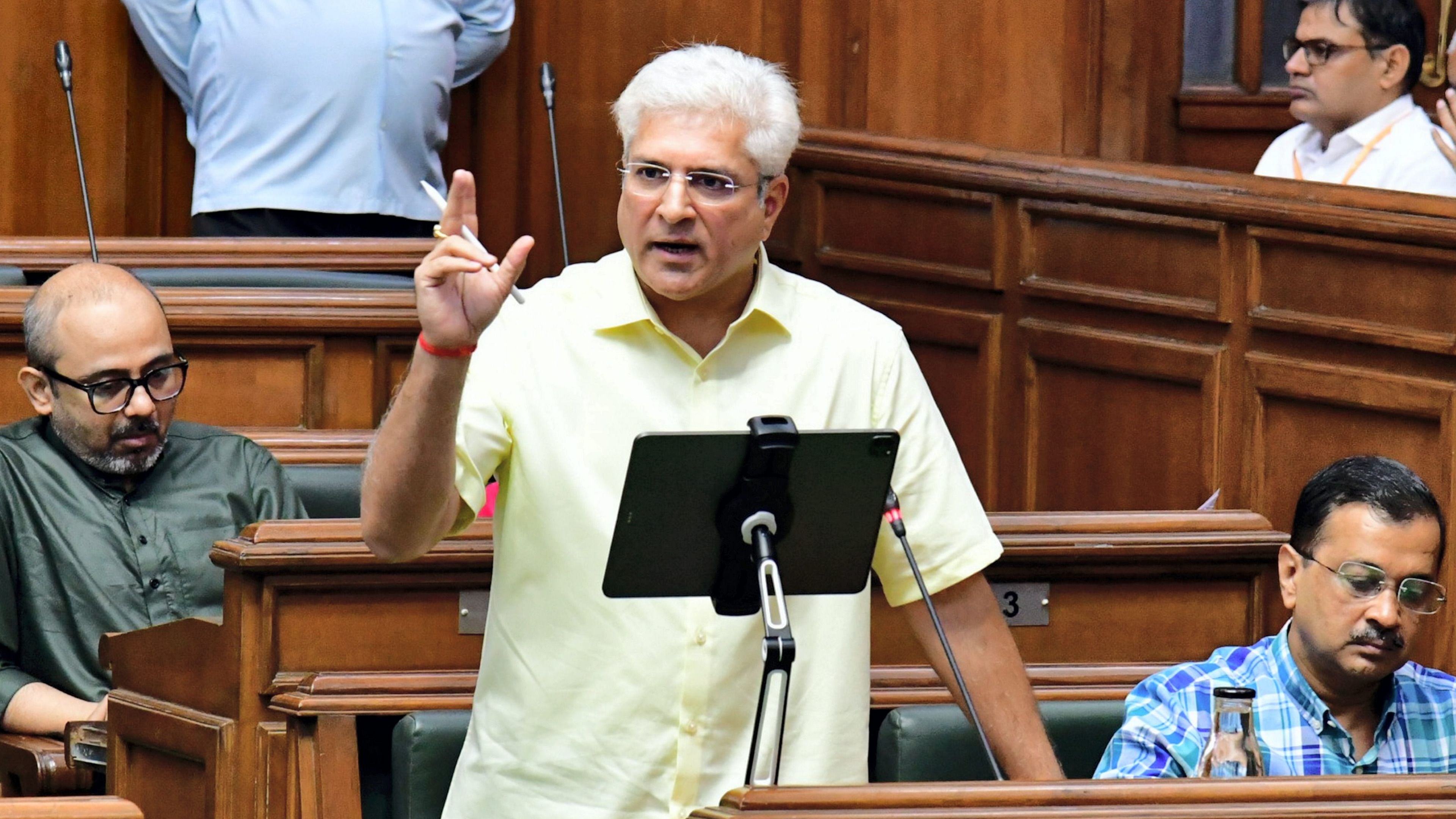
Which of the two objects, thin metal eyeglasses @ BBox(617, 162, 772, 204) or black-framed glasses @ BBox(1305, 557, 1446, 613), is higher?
thin metal eyeglasses @ BBox(617, 162, 772, 204)

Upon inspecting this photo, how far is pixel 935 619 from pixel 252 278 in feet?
8.34

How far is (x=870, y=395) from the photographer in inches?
90.4

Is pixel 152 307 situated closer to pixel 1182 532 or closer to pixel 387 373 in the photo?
pixel 387 373

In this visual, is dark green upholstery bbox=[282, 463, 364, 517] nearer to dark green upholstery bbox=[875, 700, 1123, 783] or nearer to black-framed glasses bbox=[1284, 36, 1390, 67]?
dark green upholstery bbox=[875, 700, 1123, 783]

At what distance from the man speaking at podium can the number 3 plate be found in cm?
59

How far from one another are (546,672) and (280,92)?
351cm

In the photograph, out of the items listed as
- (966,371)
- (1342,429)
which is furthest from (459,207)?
(966,371)

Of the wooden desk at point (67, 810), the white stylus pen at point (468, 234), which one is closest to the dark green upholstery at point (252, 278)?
the white stylus pen at point (468, 234)

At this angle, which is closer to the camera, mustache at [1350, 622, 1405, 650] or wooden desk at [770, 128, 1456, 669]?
Answer: mustache at [1350, 622, 1405, 650]

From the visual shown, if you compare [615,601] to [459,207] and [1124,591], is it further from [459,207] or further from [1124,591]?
[1124,591]

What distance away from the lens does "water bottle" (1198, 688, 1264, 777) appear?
2.07 metres

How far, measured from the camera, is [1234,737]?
6.81 feet

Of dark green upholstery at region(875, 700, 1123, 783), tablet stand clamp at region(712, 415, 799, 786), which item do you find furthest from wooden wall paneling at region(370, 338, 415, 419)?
tablet stand clamp at region(712, 415, 799, 786)

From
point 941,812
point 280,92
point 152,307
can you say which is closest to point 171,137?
point 280,92
